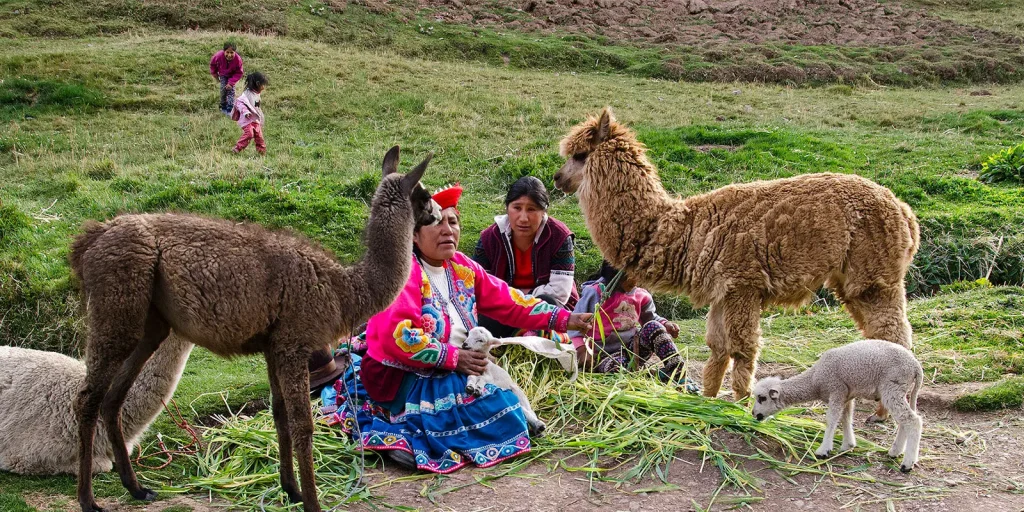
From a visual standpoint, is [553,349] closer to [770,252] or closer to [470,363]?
[470,363]

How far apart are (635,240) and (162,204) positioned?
6.29 metres

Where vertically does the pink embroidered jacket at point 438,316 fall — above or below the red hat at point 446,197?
below

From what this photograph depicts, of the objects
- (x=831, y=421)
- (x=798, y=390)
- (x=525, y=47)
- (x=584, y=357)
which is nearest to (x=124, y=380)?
(x=584, y=357)

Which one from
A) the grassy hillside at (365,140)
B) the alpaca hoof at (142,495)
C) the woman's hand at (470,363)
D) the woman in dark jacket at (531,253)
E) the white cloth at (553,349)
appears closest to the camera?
the alpaca hoof at (142,495)

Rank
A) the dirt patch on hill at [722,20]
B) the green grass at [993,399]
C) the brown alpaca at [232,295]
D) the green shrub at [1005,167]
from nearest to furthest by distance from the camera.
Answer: the brown alpaca at [232,295] → the green grass at [993,399] → the green shrub at [1005,167] → the dirt patch on hill at [722,20]

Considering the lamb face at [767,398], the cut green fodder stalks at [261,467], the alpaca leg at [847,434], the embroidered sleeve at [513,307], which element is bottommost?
the cut green fodder stalks at [261,467]

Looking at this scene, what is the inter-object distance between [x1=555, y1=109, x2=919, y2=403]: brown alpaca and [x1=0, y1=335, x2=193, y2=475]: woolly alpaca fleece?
9.72ft

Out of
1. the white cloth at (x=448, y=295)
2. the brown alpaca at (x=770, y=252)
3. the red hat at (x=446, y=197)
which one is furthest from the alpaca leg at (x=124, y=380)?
the brown alpaca at (x=770, y=252)

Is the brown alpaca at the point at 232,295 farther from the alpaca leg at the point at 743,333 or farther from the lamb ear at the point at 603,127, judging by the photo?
the alpaca leg at the point at 743,333

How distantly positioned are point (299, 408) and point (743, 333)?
8.62 ft

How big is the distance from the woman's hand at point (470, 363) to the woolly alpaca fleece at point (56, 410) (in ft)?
5.11

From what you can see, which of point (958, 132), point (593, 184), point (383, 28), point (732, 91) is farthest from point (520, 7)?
point (593, 184)

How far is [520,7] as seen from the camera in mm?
30469

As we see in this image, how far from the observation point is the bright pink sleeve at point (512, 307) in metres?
5.20
